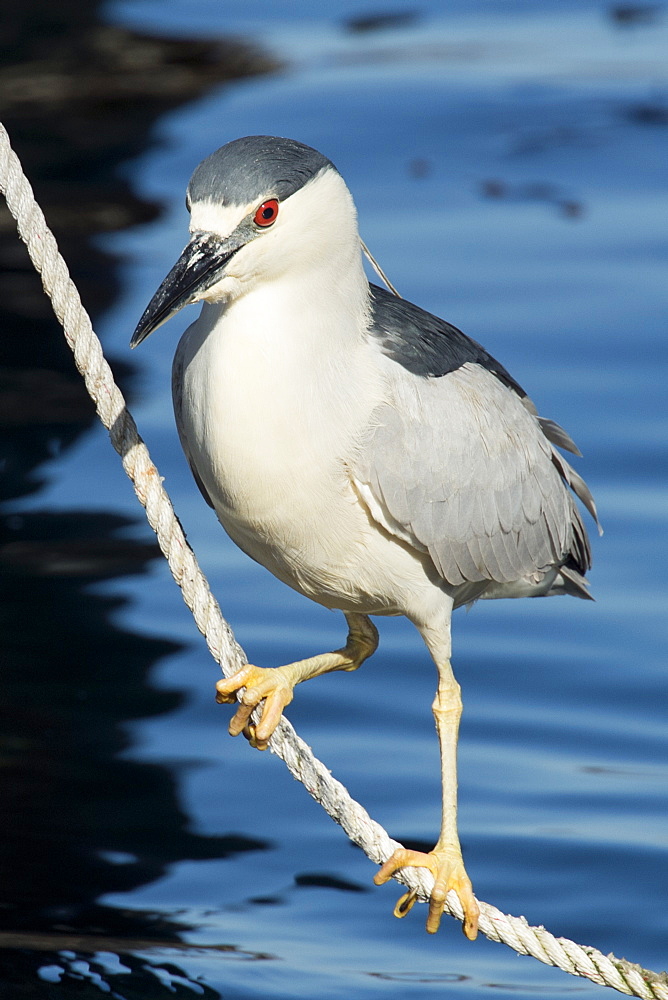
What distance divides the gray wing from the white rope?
0.41 metres

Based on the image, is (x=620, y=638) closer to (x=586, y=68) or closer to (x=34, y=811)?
(x=34, y=811)

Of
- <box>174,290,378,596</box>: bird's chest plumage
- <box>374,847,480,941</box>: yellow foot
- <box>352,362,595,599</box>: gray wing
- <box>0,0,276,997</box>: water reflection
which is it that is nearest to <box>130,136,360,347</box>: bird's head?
<box>174,290,378,596</box>: bird's chest plumage

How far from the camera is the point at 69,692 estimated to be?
6.03m

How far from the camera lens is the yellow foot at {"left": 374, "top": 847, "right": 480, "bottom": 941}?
334cm

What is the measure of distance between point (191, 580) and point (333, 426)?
437mm

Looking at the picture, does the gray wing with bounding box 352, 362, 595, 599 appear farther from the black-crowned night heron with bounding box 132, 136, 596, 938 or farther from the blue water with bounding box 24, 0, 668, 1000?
the blue water with bounding box 24, 0, 668, 1000

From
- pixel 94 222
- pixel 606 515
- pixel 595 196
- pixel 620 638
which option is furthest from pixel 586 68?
pixel 620 638

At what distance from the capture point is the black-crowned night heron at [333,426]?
9.51 ft

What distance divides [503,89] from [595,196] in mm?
2147

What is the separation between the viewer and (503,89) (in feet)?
39.2

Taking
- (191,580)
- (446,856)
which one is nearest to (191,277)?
(191,580)

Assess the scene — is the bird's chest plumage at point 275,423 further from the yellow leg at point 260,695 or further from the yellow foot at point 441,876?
the yellow foot at point 441,876

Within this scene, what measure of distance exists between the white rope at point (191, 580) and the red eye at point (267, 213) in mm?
377

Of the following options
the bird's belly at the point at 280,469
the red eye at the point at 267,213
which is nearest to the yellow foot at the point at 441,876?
the bird's belly at the point at 280,469
